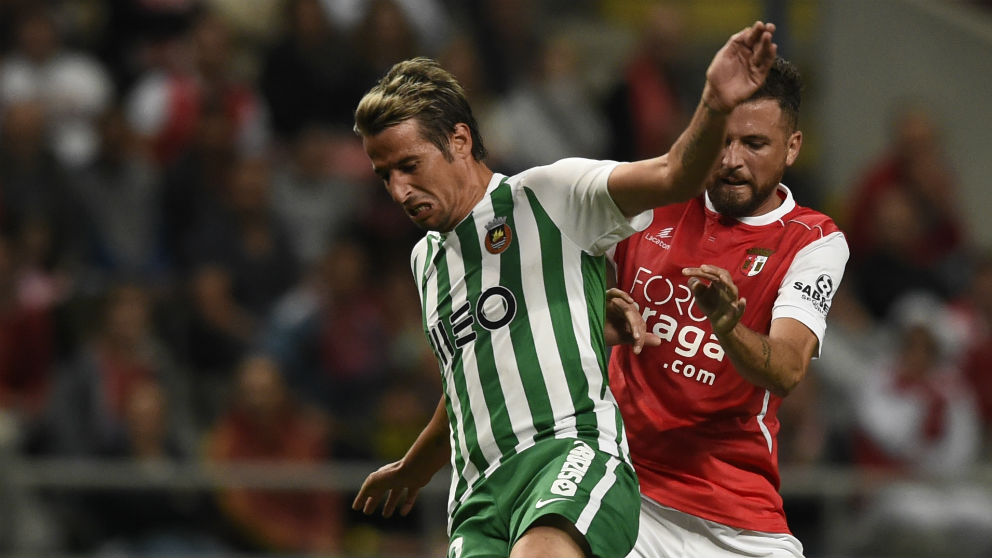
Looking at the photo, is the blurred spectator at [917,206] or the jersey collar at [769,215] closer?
the jersey collar at [769,215]

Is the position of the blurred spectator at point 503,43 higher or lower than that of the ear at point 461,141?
lower

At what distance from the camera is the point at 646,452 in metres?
4.81

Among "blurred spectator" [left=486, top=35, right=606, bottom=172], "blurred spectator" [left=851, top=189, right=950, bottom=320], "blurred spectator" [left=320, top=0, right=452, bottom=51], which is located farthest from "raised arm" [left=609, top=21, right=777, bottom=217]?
"blurred spectator" [left=320, top=0, right=452, bottom=51]

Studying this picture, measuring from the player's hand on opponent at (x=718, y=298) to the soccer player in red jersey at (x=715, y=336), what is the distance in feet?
1.61

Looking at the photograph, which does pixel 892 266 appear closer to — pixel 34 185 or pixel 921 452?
pixel 921 452

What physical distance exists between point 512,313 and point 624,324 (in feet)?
1.38

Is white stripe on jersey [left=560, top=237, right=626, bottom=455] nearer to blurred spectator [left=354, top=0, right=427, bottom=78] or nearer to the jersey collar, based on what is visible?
the jersey collar

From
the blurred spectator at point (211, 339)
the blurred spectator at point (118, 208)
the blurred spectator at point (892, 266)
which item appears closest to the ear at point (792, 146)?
the blurred spectator at point (211, 339)

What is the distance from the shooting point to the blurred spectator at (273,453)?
920cm

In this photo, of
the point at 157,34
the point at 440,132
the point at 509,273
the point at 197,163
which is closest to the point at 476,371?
the point at 509,273

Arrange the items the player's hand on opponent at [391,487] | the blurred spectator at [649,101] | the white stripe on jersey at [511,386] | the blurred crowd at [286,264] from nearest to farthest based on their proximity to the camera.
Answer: the white stripe on jersey at [511,386]
the player's hand on opponent at [391,487]
the blurred crowd at [286,264]
the blurred spectator at [649,101]

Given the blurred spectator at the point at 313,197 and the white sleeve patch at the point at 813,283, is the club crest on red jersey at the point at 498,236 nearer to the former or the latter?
the white sleeve patch at the point at 813,283

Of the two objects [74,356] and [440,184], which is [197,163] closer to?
[74,356]

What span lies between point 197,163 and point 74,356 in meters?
Answer: 1.76
